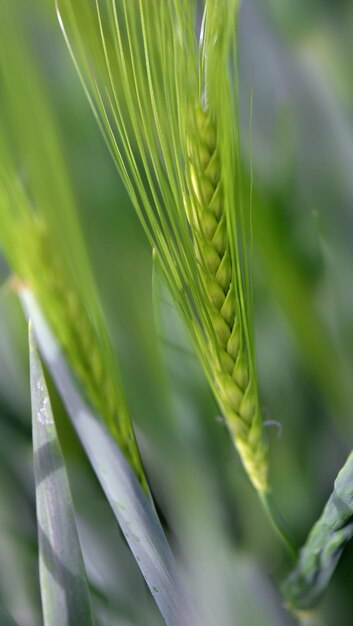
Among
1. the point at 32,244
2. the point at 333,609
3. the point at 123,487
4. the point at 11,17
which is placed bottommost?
the point at 333,609

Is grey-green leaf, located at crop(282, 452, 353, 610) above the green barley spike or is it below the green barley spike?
below

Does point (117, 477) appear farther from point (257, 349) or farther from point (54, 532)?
point (257, 349)

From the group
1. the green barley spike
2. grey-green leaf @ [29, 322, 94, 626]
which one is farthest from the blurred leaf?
the green barley spike

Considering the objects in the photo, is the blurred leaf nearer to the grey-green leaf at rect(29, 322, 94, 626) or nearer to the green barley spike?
the grey-green leaf at rect(29, 322, 94, 626)

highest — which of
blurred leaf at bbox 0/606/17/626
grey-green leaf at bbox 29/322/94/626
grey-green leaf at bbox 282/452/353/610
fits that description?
grey-green leaf at bbox 29/322/94/626

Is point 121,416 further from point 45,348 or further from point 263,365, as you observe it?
point 263,365

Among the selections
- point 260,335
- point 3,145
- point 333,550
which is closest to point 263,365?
point 260,335

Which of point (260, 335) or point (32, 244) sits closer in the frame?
point (32, 244)

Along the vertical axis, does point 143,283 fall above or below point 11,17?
below
